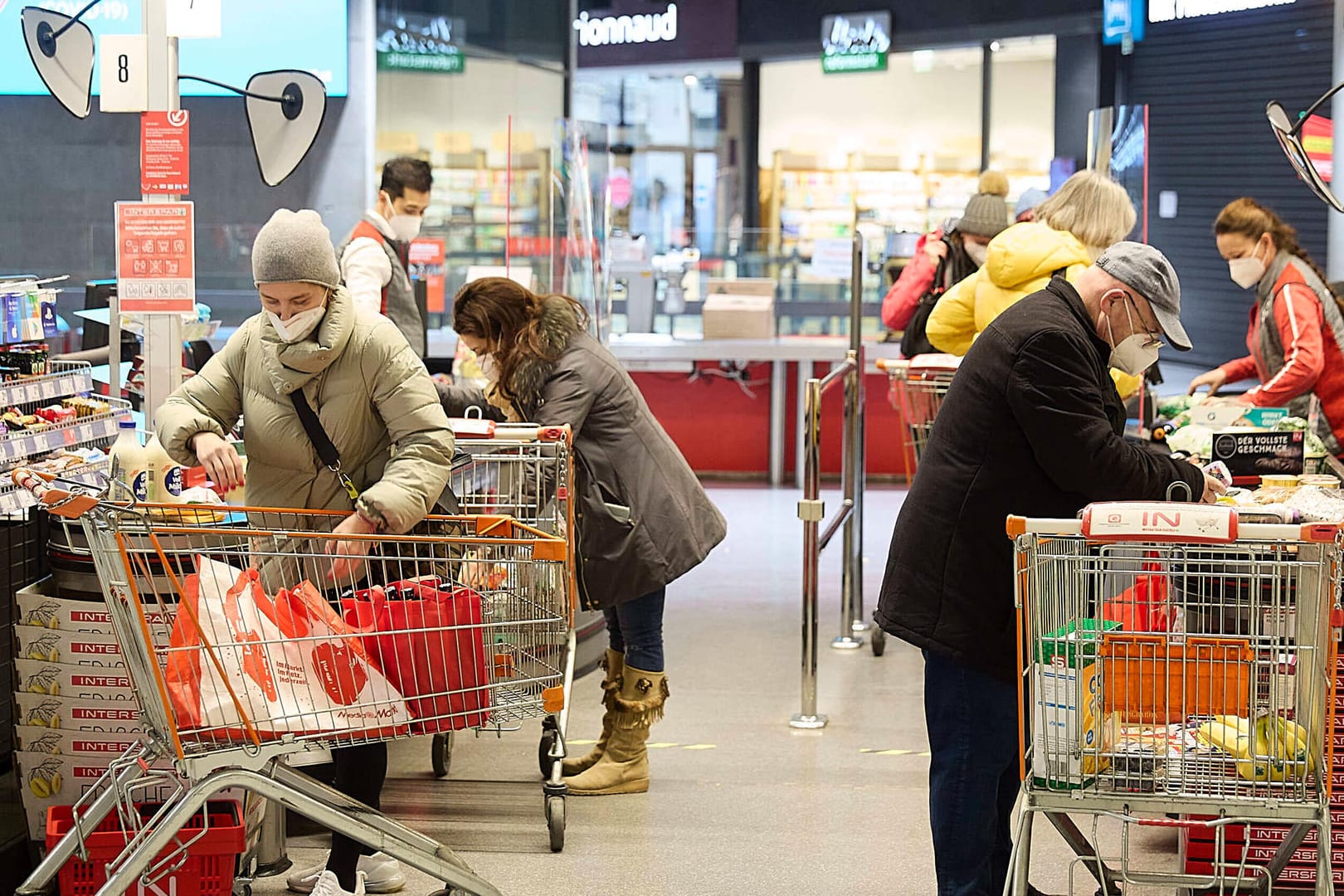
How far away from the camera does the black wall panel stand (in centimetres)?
1130

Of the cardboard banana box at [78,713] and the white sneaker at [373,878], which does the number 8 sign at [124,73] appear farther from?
the white sneaker at [373,878]

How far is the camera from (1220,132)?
41.7ft

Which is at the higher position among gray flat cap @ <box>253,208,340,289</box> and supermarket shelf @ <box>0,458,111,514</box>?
gray flat cap @ <box>253,208,340,289</box>

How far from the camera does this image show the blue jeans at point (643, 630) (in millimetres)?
4707

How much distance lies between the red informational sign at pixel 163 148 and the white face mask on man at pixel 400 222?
1416 mm

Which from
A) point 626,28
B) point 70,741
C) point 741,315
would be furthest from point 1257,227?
point 626,28

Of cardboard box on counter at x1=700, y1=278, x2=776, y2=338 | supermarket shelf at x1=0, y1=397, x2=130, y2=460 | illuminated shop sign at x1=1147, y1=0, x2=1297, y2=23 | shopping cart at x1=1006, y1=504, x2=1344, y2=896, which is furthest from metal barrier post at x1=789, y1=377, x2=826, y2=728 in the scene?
illuminated shop sign at x1=1147, y1=0, x2=1297, y2=23

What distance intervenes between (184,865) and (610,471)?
5.78 feet

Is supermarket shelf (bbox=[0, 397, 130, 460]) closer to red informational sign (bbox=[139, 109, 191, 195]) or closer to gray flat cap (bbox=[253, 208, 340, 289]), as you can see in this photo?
red informational sign (bbox=[139, 109, 191, 195])

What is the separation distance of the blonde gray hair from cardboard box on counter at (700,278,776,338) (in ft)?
18.2

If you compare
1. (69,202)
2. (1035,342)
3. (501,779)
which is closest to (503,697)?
(1035,342)

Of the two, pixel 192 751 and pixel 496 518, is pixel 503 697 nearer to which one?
pixel 496 518

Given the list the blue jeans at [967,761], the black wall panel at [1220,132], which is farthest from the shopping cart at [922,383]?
the black wall panel at [1220,132]

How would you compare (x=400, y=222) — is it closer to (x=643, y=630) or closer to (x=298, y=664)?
(x=643, y=630)
